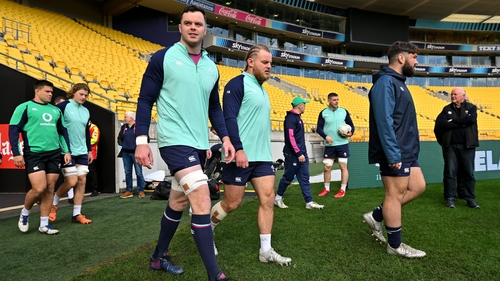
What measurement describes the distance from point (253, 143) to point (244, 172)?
0.95 feet

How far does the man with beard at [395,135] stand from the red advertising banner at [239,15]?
2541 centimetres

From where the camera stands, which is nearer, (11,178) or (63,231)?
(63,231)

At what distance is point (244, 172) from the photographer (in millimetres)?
3094

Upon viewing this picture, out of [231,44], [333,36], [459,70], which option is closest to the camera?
[231,44]

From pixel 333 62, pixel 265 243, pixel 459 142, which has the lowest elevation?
pixel 265 243

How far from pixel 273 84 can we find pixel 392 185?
968 inches

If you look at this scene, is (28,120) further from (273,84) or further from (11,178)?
(273,84)

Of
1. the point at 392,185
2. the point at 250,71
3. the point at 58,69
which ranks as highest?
the point at 58,69

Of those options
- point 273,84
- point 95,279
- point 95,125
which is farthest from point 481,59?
point 95,279

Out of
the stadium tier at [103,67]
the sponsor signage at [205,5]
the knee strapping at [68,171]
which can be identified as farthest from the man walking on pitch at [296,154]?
the sponsor signage at [205,5]

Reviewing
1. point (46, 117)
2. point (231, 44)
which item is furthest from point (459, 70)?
point (46, 117)

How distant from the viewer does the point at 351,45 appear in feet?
116

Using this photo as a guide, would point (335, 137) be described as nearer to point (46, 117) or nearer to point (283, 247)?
point (283, 247)

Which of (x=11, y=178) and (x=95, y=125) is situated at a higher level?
(x=95, y=125)
